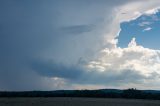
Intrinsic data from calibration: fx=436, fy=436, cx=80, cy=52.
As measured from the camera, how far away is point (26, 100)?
7756cm

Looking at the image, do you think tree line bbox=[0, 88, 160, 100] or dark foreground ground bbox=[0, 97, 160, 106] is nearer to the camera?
dark foreground ground bbox=[0, 97, 160, 106]

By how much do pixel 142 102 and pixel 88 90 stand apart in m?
15.2

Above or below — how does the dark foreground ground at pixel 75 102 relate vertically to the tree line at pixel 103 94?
below

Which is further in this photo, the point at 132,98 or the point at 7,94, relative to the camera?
the point at 7,94

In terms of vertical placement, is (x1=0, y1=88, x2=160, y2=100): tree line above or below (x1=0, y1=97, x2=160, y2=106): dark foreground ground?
above

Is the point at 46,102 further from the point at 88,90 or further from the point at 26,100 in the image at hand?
the point at 88,90

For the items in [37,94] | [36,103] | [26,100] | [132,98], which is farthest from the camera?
[37,94]

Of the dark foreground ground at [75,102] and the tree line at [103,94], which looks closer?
the dark foreground ground at [75,102]

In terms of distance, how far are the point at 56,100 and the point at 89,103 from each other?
6.49 metres

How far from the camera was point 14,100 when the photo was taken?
78.3 metres

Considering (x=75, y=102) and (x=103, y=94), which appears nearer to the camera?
(x=75, y=102)

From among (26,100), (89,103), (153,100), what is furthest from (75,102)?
(153,100)

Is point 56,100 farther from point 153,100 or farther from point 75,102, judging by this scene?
point 153,100

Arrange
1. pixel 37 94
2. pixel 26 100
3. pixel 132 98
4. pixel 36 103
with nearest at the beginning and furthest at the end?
pixel 36 103, pixel 26 100, pixel 132 98, pixel 37 94
